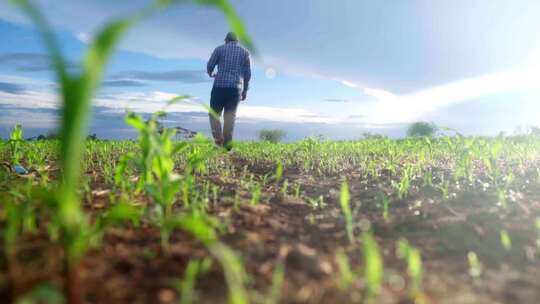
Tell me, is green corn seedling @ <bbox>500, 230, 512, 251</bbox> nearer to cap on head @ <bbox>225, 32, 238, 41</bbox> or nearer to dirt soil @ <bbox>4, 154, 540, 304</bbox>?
dirt soil @ <bbox>4, 154, 540, 304</bbox>

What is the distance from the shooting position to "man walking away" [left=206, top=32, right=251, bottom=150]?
7992mm

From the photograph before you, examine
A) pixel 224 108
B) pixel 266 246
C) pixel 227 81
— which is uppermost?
pixel 227 81

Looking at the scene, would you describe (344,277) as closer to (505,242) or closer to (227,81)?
(505,242)

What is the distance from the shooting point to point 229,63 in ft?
26.2

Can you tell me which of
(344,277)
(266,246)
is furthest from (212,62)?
(344,277)

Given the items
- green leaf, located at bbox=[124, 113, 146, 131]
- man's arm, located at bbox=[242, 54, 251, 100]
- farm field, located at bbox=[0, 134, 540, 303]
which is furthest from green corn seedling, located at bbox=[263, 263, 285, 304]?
man's arm, located at bbox=[242, 54, 251, 100]

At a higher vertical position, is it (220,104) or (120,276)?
(220,104)

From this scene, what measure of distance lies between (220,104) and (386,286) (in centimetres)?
691

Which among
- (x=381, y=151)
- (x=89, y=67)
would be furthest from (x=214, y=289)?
(x=381, y=151)

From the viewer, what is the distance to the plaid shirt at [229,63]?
26.2 feet

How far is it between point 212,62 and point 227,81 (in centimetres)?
56

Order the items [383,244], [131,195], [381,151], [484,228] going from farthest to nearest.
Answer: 1. [381,151]
2. [131,195]
3. [484,228]
4. [383,244]

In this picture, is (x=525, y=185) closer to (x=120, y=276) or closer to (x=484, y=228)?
(x=484, y=228)

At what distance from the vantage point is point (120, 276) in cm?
147
